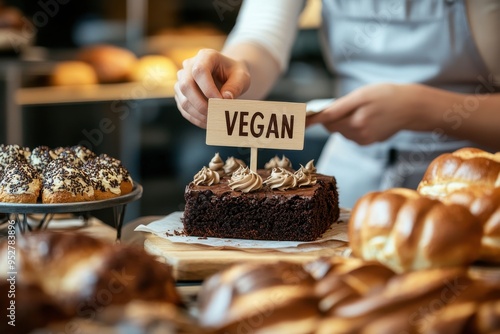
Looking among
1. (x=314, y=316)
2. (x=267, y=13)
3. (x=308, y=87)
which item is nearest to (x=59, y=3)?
(x=308, y=87)

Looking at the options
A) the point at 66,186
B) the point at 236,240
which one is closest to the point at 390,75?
the point at 236,240

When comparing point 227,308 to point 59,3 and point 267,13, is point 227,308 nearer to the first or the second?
point 267,13

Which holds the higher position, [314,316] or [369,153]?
[314,316]

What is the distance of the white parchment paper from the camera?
74.5 inches

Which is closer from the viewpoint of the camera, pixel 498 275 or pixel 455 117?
pixel 498 275

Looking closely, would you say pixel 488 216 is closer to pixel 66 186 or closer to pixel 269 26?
pixel 66 186

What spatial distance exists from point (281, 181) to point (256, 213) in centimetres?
12

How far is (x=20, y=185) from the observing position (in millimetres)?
1878

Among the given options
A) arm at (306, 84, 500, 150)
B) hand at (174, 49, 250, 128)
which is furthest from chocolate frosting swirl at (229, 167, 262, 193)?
arm at (306, 84, 500, 150)

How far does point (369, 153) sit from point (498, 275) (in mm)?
1470

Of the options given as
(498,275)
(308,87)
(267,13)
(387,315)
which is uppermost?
(267,13)

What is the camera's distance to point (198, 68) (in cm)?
212

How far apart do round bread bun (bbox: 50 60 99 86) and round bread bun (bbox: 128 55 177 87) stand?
28cm

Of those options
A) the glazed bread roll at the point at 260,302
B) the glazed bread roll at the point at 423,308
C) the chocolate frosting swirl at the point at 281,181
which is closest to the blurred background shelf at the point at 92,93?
the chocolate frosting swirl at the point at 281,181
